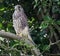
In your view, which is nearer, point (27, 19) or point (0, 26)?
point (0, 26)

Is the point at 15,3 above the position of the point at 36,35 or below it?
above

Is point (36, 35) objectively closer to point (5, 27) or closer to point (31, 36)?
point (31, 36)

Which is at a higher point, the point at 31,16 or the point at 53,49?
the point at 31,16

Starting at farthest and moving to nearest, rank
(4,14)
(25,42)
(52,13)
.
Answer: (4,14) → (52,13) → (25,42)

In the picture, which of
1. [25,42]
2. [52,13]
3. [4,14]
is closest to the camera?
[25,42]

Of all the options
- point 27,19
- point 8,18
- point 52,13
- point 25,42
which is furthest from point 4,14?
point 25,42

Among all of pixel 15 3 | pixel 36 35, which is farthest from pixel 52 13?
pixel 15 3

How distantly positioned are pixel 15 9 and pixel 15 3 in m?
0.12

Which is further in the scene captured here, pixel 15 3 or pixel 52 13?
pixel 15 3

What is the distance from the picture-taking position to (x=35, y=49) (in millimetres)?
2779

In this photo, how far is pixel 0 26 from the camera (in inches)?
140

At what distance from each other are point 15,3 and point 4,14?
0.24 metres

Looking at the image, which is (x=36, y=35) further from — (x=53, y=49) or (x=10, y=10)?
(x=10, y=10)

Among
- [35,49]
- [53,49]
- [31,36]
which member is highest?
[35,49]
